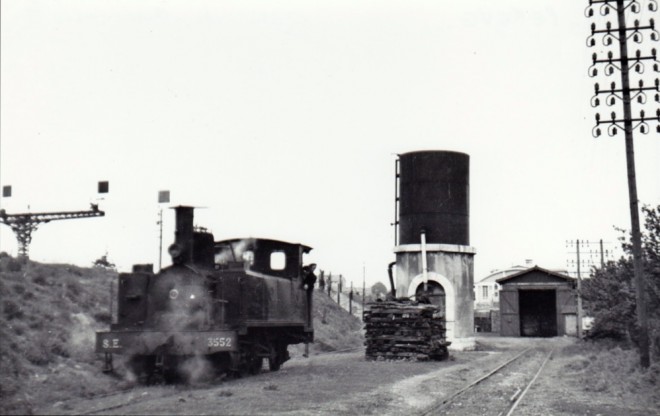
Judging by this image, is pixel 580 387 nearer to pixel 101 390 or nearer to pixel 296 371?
pixel 296 371

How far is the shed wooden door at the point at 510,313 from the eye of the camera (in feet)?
→ 149

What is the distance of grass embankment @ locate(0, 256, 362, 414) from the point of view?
39.2ft

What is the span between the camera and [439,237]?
2711cm

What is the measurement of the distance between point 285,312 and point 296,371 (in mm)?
1452

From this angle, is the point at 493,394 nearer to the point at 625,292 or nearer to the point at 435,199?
the point at 625,292

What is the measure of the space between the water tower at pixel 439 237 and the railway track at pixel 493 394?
7017 mm

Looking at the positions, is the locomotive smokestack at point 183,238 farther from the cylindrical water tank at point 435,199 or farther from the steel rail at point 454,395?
the cylindrical water tank at point 435,199

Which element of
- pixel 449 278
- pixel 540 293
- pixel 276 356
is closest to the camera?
pixel 276 356

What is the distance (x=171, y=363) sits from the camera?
13.8 meters

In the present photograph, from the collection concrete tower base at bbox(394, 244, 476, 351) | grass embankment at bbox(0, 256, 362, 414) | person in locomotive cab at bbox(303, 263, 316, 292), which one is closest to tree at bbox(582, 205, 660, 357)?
concrete tower base at bbox(394, 244, 476, 351)

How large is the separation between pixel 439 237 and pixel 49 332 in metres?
15.3

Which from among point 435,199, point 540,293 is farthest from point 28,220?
point 540,293

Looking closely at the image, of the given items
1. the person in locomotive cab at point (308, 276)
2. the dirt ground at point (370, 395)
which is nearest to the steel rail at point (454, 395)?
the dirt ground at point (370, 395)

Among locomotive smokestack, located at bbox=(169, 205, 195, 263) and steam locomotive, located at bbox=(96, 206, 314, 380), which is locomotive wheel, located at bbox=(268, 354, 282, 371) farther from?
locomotive smokestack, located at bbox=(169, 205, 195, 263)
